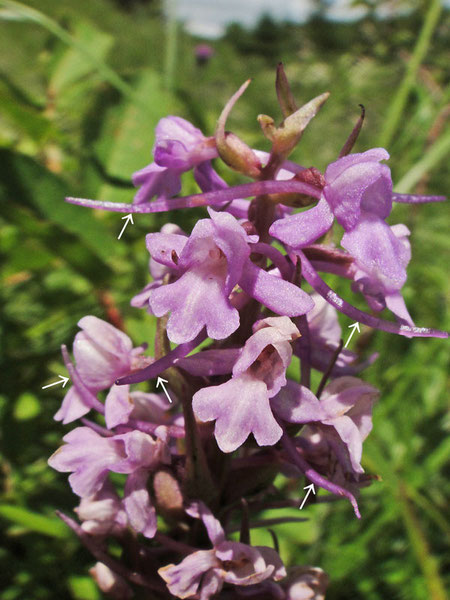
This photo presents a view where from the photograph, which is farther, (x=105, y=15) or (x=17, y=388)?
(x=105, y=15)

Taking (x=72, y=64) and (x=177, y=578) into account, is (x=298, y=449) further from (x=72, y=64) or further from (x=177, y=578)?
(x=72, y=64)

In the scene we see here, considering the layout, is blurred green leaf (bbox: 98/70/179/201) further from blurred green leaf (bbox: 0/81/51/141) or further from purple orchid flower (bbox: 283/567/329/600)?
purple orchid flower (bbox: 283/567/329/600)

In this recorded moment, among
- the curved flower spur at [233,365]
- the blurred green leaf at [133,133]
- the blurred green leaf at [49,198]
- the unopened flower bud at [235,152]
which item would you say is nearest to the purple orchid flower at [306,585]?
the curved flower spur at [233,365]

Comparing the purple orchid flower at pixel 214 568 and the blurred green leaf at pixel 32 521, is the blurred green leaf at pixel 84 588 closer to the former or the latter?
the blurred green leaf at pixel 32 521

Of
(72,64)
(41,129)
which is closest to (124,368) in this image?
(41,129)

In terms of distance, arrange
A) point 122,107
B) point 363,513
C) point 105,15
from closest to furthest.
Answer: point 363,513
point 122,107
point 105,15

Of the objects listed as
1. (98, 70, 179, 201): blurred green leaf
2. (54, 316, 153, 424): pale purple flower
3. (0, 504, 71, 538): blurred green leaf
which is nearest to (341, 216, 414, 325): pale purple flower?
(54, 316, 153, 424): pale purple flower
